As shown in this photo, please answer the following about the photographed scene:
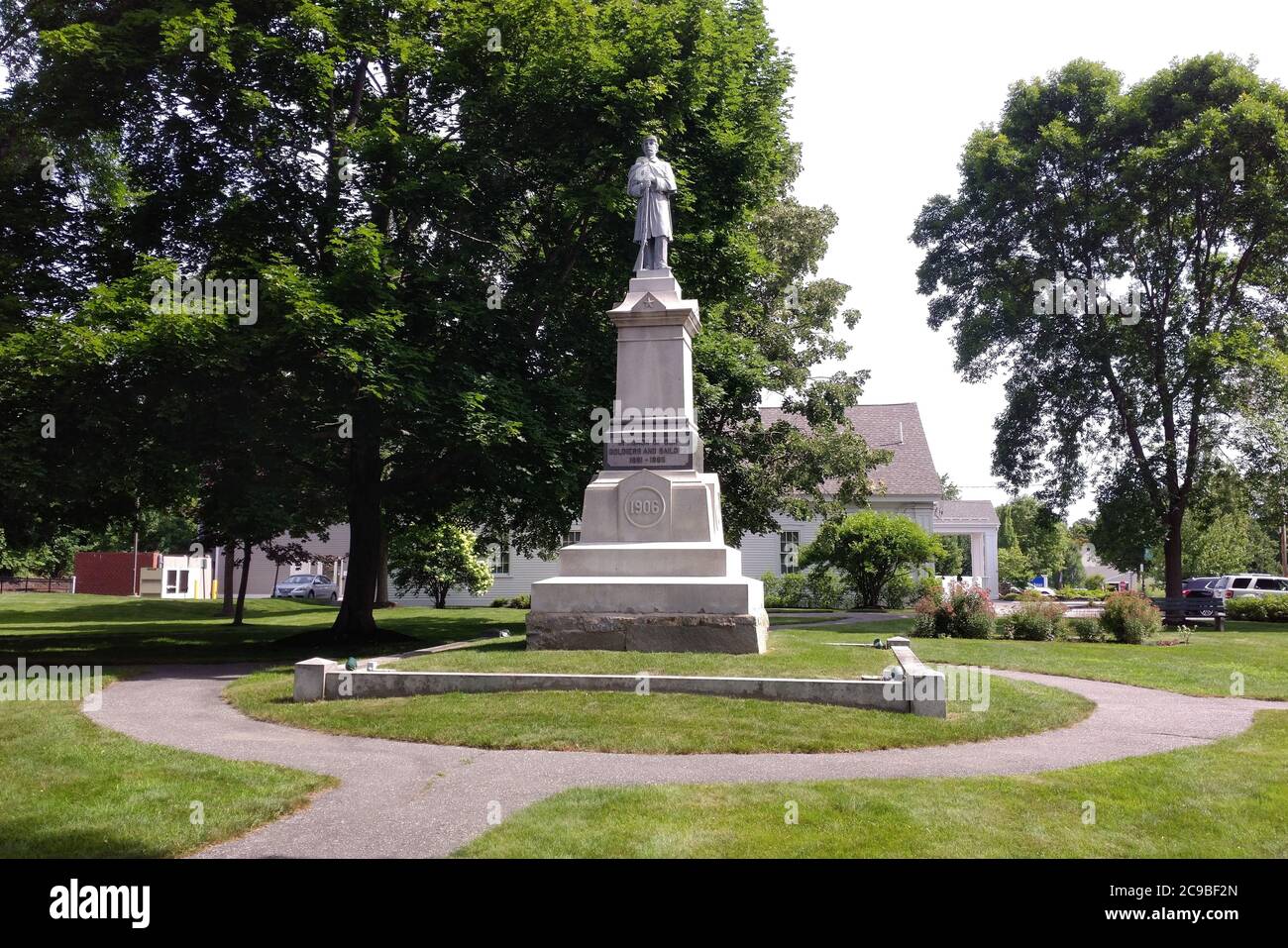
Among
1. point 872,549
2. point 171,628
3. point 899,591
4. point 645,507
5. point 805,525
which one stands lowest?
point 171,628

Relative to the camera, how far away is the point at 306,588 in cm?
4672

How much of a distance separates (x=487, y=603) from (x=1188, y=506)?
2915 cm

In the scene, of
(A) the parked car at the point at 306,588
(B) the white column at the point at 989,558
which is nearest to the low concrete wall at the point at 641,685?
(A) the parked car at the point at 306,588

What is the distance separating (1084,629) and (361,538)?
17.0 meters

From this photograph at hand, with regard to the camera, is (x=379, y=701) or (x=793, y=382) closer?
(x=379, y=701)

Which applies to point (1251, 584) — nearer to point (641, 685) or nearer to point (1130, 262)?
point (1130, 262)

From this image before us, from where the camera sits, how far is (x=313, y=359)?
1675cm

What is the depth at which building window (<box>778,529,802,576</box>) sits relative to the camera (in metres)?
42.7

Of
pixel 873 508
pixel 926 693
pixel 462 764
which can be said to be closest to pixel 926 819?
pixel 926 693

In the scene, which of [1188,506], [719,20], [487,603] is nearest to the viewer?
[719,20]

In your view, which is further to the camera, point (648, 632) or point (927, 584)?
point (927, 584)

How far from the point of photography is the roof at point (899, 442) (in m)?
43.6
